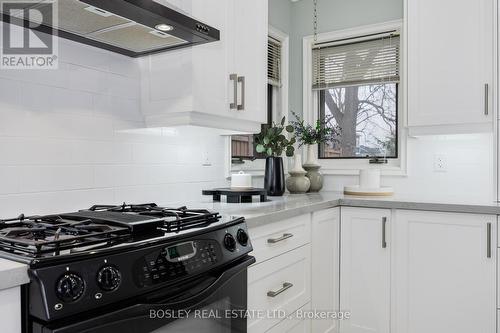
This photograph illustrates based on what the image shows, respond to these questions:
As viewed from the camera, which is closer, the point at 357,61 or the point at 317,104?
the point at 357,61

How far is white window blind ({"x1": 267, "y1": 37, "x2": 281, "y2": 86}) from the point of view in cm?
327

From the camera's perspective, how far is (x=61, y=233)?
109 centimetres

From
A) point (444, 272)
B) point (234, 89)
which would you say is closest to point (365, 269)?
point (444, 272)

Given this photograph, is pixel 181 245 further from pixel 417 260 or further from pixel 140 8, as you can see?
pixel 417 260

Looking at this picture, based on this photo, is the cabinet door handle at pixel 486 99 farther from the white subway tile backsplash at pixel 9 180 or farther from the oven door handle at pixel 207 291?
the white subway tile backsplash at pixel 9 180

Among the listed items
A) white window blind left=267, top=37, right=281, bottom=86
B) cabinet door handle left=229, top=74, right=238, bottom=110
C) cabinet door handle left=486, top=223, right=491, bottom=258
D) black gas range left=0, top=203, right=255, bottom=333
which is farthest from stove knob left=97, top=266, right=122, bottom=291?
white window blind left=267, top=37, right=281, bottom=86

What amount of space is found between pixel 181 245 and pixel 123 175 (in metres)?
0.84

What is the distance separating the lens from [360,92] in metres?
3.16

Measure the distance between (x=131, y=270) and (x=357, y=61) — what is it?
2.64 meters

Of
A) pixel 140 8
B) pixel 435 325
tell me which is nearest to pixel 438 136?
pixel 435 325

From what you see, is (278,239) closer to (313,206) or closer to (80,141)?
(313,206)

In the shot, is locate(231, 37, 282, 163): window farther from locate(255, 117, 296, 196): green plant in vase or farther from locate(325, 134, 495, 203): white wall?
locate(325, 134, 495, 203): white wall

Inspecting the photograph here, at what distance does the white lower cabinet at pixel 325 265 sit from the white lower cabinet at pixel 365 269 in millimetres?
46

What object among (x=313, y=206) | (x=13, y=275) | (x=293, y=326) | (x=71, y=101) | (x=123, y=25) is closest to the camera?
(x=13, y=275)
